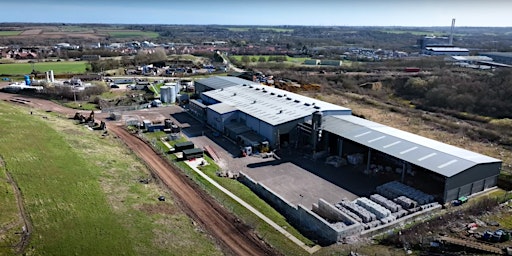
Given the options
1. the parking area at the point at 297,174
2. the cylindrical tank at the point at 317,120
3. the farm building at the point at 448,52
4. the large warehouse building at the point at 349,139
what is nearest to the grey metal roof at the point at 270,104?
the large warehouse building at the point at 349,139

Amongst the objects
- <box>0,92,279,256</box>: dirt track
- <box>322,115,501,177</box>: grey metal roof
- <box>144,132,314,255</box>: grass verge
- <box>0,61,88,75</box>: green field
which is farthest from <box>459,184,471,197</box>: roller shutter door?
<box>0,61,88,75</box>: green field

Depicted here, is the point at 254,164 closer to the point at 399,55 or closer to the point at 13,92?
the point at 13,92

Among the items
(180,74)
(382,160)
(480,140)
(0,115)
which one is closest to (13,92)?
(0,115)

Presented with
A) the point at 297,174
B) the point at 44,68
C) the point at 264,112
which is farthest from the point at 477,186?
the point at 44,68

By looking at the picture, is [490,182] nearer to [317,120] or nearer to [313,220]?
[317,120]

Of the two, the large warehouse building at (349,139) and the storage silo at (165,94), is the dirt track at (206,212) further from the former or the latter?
the storage silo at (165,94)

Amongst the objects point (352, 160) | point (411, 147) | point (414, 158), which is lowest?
point (352, 160)
